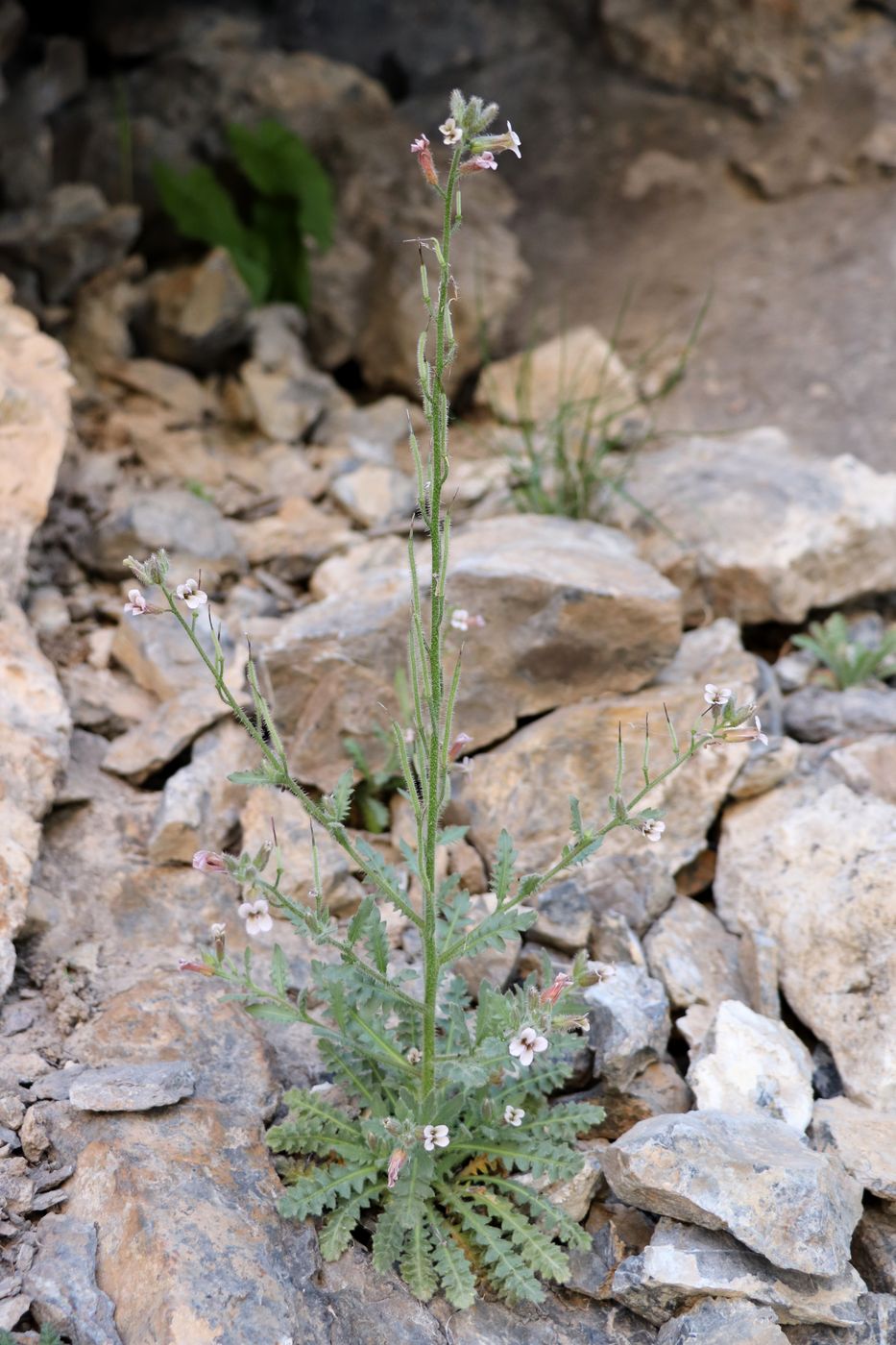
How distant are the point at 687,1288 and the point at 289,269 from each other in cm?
516

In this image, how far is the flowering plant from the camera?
7.20 ft

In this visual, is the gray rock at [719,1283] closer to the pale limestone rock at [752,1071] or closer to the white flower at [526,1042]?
the pale limestone rock at [752,1071]

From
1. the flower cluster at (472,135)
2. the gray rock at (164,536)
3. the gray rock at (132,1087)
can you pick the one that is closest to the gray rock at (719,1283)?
the gray rock at (132,1087)

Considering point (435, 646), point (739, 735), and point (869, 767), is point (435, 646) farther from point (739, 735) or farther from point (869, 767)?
point (869, 767)

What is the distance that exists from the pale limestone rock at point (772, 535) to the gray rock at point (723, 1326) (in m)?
2.61

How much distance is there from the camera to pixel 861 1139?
260 centimetres

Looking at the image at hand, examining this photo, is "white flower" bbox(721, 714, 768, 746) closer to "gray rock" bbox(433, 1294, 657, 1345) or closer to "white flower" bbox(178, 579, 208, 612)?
"white flower" bbox(178, 579, 208, 612)

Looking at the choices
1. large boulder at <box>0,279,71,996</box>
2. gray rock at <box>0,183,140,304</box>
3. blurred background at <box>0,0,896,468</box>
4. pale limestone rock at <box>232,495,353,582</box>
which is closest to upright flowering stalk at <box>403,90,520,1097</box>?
large boulder at <box>0,279,71,996</box>

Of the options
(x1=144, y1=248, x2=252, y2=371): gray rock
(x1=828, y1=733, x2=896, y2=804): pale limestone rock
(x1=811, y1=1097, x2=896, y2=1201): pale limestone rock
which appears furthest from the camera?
(x1=144, y1=248, x2=252, y2=371): gray rock

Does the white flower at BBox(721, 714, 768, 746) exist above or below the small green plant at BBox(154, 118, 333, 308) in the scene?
above

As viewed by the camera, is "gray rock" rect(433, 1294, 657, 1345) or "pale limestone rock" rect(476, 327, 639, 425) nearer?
"gray rock" rect(433, 1294, 657, 1345)

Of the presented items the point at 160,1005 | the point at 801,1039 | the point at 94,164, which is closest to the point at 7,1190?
the point at 160,1005

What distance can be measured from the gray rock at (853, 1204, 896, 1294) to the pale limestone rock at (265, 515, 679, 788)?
1.70 metres

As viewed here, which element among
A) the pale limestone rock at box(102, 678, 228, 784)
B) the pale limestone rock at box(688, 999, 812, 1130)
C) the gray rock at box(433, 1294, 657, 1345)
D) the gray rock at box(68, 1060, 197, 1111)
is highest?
the gray rock at box(68, 1060, 197, 1111)
